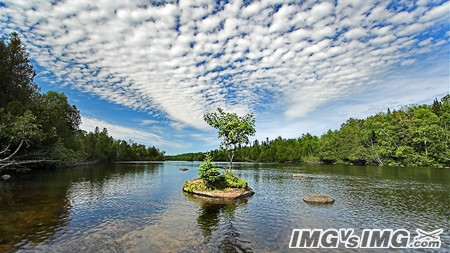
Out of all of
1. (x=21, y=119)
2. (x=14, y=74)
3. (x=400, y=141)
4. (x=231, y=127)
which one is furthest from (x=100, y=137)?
(x=400, y=141)

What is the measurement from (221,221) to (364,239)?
9.79 metres

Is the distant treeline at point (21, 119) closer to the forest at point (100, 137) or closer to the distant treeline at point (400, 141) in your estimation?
the forest at point (100, 137)

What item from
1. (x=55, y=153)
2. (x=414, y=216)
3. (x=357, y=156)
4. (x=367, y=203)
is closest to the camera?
(x=414, y=216)

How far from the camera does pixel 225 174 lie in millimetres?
34531

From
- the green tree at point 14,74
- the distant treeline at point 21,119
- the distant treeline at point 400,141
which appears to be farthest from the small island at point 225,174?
the distant treeline at point 400,141

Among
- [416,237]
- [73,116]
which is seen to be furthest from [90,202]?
[73,116]

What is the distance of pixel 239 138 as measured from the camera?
37469mm

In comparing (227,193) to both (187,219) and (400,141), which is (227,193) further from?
(400,141)

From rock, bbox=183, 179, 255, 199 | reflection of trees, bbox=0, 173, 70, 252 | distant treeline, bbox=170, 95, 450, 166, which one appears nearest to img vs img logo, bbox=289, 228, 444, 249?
rock, bbox=183, 179, 255, 199

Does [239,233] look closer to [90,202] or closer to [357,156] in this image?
[90,202]

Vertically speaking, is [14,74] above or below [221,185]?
above

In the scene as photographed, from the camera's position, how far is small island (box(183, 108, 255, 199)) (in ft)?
101

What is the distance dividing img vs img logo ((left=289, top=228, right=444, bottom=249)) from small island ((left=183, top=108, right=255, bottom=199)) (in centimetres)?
1418

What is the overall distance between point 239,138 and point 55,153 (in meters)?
48.8
